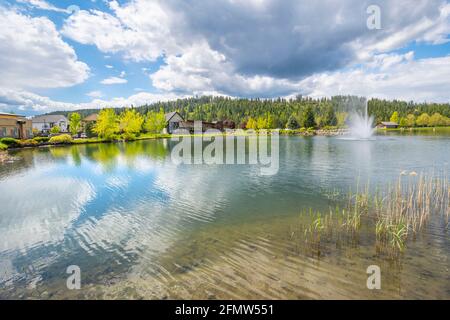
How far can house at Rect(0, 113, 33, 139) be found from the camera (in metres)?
55.0

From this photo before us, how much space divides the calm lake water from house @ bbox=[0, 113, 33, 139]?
53087 millimetres

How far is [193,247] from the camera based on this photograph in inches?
334

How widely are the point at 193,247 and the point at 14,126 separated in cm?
7193

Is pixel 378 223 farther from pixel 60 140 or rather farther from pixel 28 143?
pixel 60 140

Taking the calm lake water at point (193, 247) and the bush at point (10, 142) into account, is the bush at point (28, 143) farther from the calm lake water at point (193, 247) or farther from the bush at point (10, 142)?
the calm lake water at point (193, 247)

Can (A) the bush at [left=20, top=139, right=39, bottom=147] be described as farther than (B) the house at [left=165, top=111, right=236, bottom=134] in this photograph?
No

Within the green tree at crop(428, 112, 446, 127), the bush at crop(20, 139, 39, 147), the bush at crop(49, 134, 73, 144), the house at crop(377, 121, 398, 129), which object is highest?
the green tree at crop(428, 112, 446, 127)

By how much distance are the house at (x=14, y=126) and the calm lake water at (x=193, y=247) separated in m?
53.1

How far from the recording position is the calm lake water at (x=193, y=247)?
20.5 feet

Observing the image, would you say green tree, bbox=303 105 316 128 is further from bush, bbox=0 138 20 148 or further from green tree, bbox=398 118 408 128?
bush, bbox=0 138 20 148

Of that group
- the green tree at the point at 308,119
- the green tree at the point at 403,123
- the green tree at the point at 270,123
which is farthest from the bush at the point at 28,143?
the green tree at the point at 403,123

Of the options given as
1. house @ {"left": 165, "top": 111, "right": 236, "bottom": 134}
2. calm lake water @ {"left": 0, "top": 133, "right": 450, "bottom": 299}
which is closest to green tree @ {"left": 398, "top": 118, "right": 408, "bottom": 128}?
house @ {"left": 165, "top": 111, "right": 236, "bottom": 134}

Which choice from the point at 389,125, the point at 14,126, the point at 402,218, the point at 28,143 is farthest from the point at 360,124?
the point at 14,126

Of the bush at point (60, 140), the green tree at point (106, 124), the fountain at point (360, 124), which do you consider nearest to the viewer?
the bush at point (60, 140)
